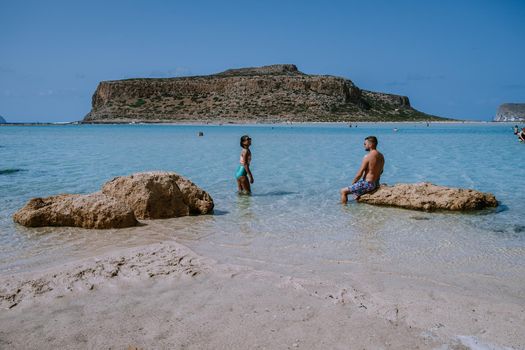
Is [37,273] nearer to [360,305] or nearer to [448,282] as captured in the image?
[360,305]

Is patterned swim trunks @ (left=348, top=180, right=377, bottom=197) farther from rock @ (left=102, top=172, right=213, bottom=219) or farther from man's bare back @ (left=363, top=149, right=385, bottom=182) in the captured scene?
rock @ (left=102, top=172, right=213, bottom=219)

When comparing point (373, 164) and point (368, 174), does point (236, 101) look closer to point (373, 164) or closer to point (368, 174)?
point (368, 174)

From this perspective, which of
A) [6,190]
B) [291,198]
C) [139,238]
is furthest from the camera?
[6,190]

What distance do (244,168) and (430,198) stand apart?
370 cm

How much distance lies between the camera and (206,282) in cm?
406

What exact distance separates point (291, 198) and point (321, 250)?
3.77m

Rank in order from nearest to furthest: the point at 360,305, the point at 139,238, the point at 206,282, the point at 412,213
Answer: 1. the point at 360,305
2. the point at 206,282
3. the point at 139,238
4. the point at 412,213

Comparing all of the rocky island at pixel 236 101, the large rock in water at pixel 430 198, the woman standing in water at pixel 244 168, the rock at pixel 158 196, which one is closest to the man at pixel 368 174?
A: the large rock in water at pixel 430 198

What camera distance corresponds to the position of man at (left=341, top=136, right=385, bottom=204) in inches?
332

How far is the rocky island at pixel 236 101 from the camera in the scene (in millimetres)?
74750

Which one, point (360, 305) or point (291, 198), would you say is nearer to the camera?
point (360, 305)

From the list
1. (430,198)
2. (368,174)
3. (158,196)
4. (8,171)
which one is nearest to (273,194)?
(368,174)

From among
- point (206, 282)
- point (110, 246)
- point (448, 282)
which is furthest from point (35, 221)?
point (448, 282)

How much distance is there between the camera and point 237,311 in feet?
11.2
